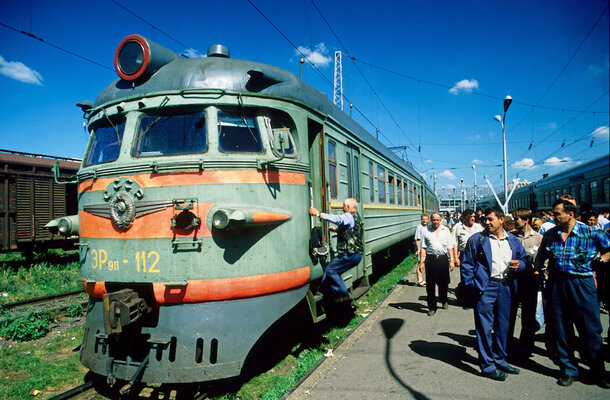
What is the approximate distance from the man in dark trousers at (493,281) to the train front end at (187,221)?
1.98 m

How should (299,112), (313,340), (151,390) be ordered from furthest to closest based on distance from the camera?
(313,340) → (299,112) → (151,390)

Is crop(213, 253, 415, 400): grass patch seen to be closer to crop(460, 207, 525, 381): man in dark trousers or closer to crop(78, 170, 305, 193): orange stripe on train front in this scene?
crop(460, 207, 525, 381): man in dark trousers

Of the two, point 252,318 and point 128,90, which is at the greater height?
point 128,90

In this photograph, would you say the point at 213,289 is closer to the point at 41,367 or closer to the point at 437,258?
the point at 41,367

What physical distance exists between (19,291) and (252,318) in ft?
27.0

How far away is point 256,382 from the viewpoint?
15.0ft

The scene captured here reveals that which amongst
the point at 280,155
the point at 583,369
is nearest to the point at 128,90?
the point at 280,155

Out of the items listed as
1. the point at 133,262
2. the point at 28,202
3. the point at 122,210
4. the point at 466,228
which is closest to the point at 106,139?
the point at 122,210

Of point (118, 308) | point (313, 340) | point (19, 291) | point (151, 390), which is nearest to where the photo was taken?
point (118, 308)

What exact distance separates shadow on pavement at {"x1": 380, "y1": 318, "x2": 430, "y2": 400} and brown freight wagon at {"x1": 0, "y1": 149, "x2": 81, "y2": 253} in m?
11.0

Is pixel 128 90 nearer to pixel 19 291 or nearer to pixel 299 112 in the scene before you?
pixel 299 112

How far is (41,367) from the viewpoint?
17.1 feet

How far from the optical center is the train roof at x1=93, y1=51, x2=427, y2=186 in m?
4.45

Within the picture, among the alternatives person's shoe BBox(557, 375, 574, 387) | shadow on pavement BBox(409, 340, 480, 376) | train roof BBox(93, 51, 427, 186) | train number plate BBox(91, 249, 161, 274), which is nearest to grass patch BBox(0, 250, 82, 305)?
train number plate BBox(91, 249, 161, 274)
